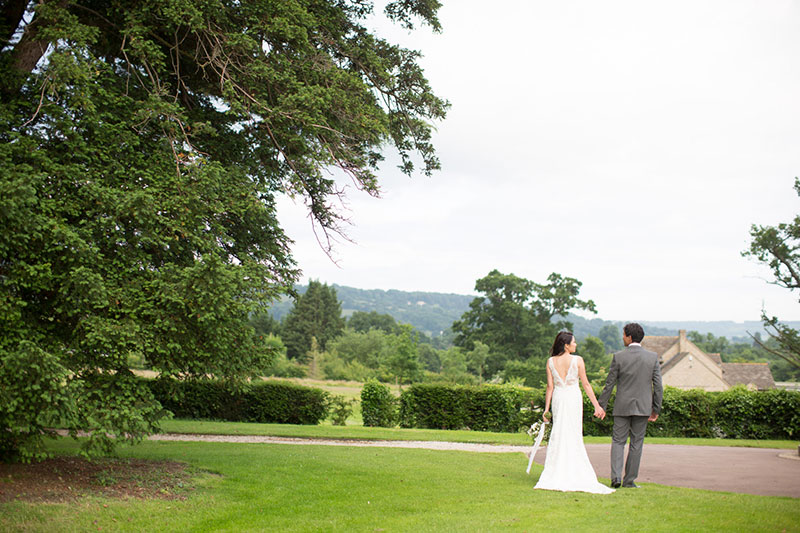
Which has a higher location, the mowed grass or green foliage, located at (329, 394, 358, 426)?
the mowed grass

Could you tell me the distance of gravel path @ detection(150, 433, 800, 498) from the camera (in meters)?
9.22

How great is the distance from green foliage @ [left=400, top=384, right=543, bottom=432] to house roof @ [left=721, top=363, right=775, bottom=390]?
46.2 meters

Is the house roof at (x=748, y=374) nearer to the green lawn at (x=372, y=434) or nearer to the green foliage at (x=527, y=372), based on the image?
the green foliage at (x=527, y=372)

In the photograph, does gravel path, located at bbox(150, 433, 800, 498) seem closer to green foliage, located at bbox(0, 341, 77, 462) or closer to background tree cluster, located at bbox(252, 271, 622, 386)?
green foliage, located at bbox(0, 341, 77, 462)

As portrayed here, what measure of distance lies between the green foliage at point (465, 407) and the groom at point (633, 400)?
12.9 metres

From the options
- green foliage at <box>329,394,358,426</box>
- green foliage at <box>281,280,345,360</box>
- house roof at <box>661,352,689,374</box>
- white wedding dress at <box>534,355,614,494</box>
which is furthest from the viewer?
green foliage at <box>281,280,345,360</box>

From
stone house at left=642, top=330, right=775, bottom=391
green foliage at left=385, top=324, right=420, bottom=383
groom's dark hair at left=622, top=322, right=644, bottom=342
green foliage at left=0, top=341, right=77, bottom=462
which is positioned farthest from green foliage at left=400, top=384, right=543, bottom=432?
stone house at left=642, top=330, right=775, bottom=391

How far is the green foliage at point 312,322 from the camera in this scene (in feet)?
293

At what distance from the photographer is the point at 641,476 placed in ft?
32.9

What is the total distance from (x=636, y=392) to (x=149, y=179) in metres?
7.59

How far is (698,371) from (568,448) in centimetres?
5370

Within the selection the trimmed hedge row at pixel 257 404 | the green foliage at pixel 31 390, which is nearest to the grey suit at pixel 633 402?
the green foliage at pixel 31 390

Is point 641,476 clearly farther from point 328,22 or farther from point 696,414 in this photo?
point 696,414

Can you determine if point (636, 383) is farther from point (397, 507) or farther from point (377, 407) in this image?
point (377, 407)
